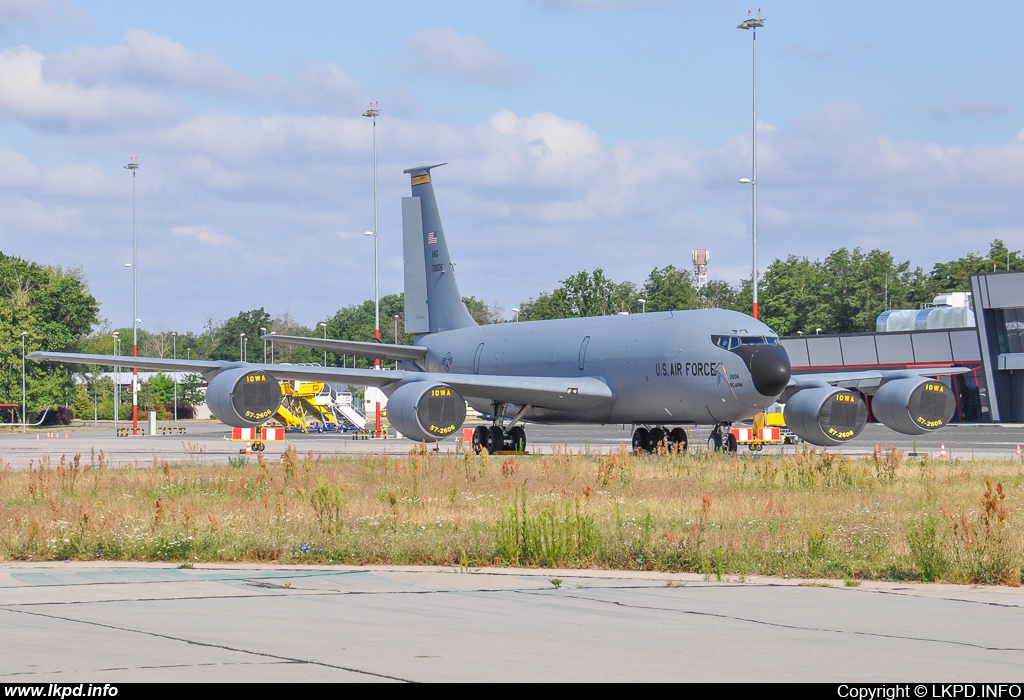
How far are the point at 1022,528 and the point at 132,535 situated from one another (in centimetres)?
1036

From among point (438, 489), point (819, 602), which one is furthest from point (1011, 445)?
point (819, 602)

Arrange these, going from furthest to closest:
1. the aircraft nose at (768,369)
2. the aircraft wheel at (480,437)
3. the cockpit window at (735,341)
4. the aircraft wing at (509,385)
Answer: the aircraft wheel at (480,437) < the aircraft wing at (509,385) < the cockpit window at (735,341) < the aircraft nose at (768,369)

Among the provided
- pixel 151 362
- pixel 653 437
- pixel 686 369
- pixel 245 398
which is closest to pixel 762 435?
pixel 653 437

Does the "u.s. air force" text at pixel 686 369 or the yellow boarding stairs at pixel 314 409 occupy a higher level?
the yellow boarding stairs at pixel 314 409

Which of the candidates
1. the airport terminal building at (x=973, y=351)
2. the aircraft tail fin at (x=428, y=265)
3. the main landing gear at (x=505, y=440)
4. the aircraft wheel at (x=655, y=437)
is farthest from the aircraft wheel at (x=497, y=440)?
the airport terminal building at (x=973, y=351)

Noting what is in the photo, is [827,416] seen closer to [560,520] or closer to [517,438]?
[517,438]

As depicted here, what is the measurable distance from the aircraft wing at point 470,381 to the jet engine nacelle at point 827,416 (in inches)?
197

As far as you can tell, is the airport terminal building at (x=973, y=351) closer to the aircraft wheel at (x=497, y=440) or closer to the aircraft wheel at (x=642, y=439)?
the aircraft wheel at (x=642, y=439)

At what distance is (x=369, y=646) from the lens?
8.03 m

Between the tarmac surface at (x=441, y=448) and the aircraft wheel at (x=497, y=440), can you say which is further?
the aircraft wheel at (x=497, y=440)

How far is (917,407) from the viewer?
29.6 metres

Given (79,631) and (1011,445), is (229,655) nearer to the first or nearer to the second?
(79,631)

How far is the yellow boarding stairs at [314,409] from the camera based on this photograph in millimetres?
62156

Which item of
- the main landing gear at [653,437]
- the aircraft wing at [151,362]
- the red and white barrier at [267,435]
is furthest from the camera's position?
the red and white barrier at [267,435]
